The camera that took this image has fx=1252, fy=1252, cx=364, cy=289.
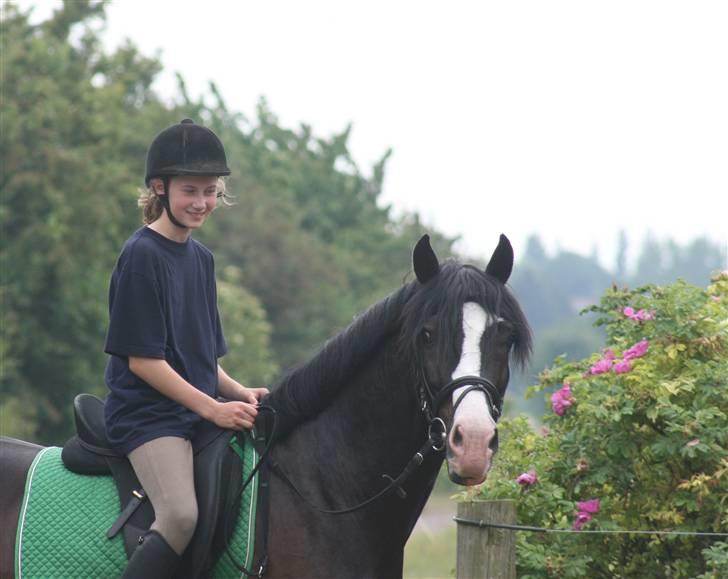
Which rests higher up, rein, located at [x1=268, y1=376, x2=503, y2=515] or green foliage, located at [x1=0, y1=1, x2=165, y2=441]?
green foliage, located at [x1=0, y1=1, x2=165, y2=441]

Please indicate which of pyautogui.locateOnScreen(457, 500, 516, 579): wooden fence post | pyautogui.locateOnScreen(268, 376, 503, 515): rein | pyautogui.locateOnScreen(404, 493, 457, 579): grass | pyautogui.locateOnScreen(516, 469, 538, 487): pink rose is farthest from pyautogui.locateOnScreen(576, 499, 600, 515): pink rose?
pyautogui.locateOnScreen(404, 493, 457, 579): grass

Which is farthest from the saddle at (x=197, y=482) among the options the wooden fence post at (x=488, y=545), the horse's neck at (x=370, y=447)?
the wooden fence post at (x=488, y=545)

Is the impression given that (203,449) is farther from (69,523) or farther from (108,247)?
(108,247)

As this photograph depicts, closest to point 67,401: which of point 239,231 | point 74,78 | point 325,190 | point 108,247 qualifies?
point 108,247

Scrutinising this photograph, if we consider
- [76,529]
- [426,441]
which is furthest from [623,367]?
[76,529]

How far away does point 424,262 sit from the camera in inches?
194

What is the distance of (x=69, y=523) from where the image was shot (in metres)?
4.91

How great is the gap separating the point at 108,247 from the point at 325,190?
2962cm

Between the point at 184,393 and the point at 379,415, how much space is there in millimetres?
789

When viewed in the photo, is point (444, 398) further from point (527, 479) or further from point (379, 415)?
point (527, 479)

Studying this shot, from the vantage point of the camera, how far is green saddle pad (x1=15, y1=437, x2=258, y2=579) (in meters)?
4.84

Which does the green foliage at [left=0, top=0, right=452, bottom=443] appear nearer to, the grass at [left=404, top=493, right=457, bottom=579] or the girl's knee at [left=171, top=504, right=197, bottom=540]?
the grass at [left=404, top=493, right=457, bottom=579]

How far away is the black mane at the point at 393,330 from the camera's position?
15.6 feet

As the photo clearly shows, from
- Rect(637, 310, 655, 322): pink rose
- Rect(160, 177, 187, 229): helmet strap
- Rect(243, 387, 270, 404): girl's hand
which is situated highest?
Rect(637, 310, 655, 322): pink rose
